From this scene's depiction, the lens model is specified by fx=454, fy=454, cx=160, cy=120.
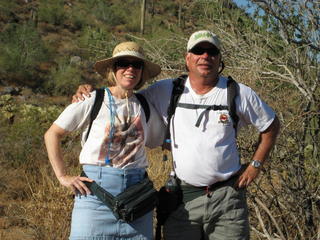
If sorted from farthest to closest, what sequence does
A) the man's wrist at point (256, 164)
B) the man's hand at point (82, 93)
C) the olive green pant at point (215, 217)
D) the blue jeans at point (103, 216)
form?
the man's wrist at point (256, 164)
the olive green pant at point (215, 217)
the man's hand at point (82, 93)
the blue jeans at point (103, 216)

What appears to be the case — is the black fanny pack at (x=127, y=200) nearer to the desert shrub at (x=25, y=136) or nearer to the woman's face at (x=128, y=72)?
the woman's face at (x=128, y=72)

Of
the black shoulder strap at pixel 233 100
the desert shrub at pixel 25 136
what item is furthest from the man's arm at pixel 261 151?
the desert shrub at pixel 25 136

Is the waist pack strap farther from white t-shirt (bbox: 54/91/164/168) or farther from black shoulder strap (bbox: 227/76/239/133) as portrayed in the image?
black shoulder strap (bbox: 227/76/239/133)

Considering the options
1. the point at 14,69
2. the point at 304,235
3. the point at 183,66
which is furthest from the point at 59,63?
the point at 304,235

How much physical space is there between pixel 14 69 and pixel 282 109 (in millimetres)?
16237

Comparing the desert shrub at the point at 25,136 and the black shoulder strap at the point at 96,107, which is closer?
the black shoulder strap at the point at 96,107

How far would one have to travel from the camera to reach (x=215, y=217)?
2.70m

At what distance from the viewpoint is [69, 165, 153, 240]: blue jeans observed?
96.0 inches

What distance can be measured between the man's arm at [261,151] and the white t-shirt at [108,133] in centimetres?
62

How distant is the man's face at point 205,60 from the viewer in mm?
2684

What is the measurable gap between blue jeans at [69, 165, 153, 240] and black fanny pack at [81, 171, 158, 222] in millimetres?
31

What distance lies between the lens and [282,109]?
398 cm

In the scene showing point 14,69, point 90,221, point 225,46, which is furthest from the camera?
point 14,69

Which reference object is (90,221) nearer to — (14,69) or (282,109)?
(282,109)
